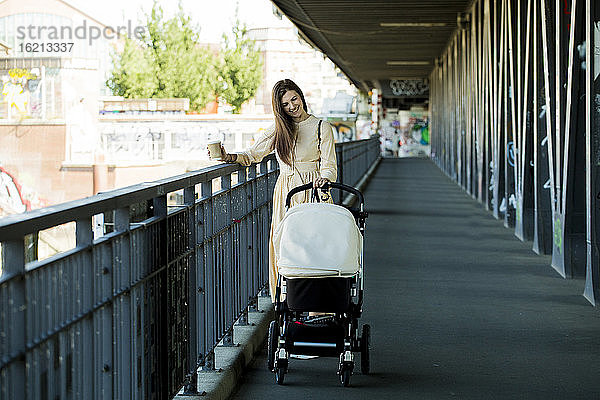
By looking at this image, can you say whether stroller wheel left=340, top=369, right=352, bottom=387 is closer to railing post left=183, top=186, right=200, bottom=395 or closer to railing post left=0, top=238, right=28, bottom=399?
railing post left=183, top=186, right=200, bottom=395

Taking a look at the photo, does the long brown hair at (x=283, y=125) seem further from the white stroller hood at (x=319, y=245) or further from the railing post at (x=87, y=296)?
the railing post at (x=87, y=296)

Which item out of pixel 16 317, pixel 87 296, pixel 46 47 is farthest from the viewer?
pixel 46 47

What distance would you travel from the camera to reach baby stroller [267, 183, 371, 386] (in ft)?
18.6

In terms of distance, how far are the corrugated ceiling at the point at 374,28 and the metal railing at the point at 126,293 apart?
2002 cm

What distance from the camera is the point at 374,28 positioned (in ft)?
106

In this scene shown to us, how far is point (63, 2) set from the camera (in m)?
110

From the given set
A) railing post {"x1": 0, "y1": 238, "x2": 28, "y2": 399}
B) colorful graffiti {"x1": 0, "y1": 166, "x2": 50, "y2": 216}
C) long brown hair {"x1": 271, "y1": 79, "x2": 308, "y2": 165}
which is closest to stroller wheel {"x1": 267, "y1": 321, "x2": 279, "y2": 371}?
long brown hair {"x1": 271, "y1": 79, "x2": 308, "y2": 165}

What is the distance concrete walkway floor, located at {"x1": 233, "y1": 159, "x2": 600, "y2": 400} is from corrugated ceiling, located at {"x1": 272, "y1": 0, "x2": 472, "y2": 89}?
44.7 feet

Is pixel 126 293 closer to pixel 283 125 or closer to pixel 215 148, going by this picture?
pixel 215 148

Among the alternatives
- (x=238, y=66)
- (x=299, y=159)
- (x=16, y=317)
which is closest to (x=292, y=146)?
(x=299, y=159)

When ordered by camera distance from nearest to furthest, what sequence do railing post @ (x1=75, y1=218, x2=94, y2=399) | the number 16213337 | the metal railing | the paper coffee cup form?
1. the metal railing
2. railing post @ (x1=75, y1=218, x2=94, y2=399)
3. the paper coffee cup
4. the number 16213337

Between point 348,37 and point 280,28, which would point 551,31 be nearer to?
point 348,37

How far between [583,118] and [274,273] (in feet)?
13.0

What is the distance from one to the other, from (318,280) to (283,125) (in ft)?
4.78
